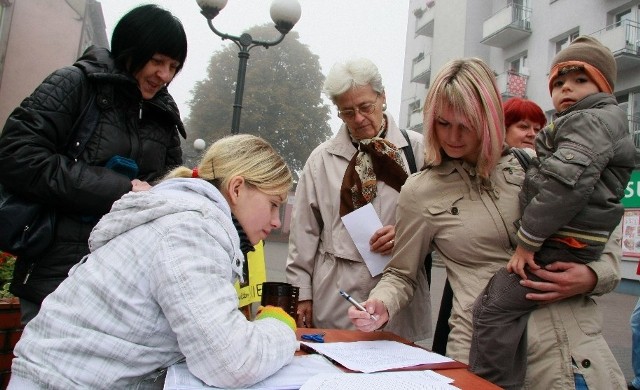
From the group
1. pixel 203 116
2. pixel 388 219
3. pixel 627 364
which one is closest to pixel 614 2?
pixel 627 364

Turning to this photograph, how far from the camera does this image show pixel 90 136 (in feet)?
6.75

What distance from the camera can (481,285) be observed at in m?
1.71

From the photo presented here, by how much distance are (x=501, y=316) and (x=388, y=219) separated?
0.88m

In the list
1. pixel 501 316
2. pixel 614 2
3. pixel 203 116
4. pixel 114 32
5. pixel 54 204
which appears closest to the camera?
pixel 501 316

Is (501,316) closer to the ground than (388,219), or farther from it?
closer to the ground

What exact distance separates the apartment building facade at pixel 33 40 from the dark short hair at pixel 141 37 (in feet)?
59.5

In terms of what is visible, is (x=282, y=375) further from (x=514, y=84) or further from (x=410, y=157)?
(x=514, y=84)

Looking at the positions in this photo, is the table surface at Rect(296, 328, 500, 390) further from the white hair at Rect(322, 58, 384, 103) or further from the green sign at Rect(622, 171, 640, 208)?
the green sign at Rect(622, 171, 640, 208)

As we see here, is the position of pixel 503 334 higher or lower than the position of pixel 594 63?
lower

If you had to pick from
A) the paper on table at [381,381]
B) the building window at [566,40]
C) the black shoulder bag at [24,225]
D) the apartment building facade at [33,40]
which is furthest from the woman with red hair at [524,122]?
the apartment building facade at [33,40]

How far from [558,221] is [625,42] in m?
14.5

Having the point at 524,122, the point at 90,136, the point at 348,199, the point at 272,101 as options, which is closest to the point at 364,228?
the point at 348,199

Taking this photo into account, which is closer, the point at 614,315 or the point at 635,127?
the point at 614,315

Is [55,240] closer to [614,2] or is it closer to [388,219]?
[388,219]
